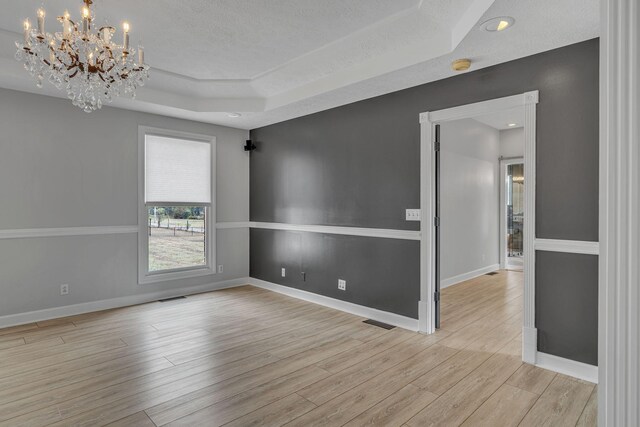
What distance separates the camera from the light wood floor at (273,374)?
231 centimetres

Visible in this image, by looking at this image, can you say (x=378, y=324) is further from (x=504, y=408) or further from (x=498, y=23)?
(x=498, y=23)

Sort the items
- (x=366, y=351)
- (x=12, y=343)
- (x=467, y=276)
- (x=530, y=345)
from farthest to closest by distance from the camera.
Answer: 1. (x=467, y=276)
2. (x=12, y=343)
3. (x=366, y=351)
4. (x=530, y=345)

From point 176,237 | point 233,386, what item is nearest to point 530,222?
point 233,386

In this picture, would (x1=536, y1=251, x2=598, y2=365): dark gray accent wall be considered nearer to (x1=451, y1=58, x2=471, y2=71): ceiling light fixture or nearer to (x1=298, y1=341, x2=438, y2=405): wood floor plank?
(x1=298, y1=341, x2=438, y2=405): wood floor plank

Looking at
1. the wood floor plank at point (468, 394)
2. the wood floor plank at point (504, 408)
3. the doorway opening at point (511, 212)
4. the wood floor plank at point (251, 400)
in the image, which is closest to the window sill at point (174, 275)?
the wood floor plank at point (251, 400)

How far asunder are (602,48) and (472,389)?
247 centimetres

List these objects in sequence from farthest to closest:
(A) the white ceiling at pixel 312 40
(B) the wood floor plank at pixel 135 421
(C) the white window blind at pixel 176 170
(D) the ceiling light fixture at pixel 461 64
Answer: (C) the white window blind at pixel 176 170, (D) the ceiling light fixture at pixel 461 64, (A) the white ceiling at pixel 312 40, (B) the wood floor plank at pixel 135 421

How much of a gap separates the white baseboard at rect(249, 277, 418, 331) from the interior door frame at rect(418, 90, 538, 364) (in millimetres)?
201

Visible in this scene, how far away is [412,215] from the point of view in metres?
3.89

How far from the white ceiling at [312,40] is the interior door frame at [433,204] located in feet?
1.26

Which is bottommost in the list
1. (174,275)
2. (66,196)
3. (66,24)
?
(174,275)

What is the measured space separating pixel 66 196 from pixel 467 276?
612 centimetres

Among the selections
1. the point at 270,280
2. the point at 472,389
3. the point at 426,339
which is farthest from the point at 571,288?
the point at 270,280
